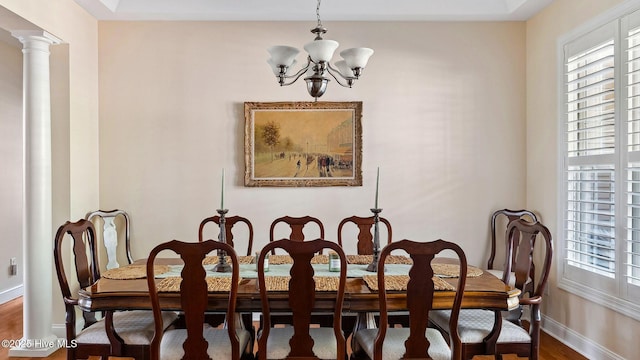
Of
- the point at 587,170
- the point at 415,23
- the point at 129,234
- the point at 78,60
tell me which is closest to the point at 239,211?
the point at 129,234

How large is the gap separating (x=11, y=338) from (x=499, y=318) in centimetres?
372

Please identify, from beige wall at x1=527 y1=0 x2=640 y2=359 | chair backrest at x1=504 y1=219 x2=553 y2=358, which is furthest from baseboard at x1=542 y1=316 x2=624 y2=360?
chair backrest at x1=504 y1=219 x2=553 y2=358

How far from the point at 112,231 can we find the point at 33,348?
1061 mm

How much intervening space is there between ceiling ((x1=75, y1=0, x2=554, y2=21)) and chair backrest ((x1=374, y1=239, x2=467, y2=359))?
2.58 metres

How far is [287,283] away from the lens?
2.33 metres

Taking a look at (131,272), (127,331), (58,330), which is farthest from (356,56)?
(58,330)

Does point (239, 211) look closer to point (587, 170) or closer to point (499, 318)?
point (499, 318)

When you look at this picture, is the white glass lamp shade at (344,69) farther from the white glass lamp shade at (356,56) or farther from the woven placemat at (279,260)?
the woven placemat at (279,260)

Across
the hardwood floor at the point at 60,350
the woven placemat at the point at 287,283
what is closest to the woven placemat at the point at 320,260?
the woven placemat at the point at 287,283

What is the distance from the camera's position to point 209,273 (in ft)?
8.59

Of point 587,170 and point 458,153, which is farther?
point 458,153

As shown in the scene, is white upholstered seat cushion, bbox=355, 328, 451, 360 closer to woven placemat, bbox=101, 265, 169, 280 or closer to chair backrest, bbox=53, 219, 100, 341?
woven placemat, bbox=101, 265, 169, 280

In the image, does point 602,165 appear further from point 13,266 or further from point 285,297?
point 13,266

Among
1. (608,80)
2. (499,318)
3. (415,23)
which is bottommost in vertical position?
(499,318)
